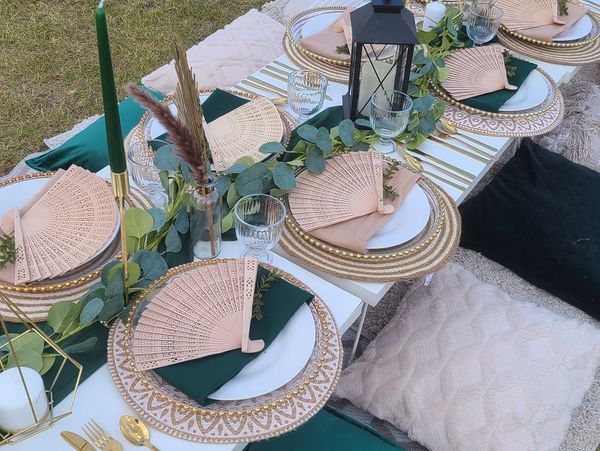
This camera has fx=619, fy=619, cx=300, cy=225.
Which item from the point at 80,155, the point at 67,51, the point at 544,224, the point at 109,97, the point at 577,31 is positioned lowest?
the point at 67,51

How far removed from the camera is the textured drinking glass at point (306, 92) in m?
1.37

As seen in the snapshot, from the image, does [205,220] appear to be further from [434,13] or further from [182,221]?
[434,13]

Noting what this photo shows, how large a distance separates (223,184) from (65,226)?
0.90 feet

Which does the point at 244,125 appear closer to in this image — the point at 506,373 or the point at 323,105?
the point at 323,105

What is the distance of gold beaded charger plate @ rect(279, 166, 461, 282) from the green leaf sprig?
44 cm

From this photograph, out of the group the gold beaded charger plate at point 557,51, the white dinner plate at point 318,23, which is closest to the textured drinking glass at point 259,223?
the white dinner plate at point 318,23

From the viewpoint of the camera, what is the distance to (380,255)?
109cm

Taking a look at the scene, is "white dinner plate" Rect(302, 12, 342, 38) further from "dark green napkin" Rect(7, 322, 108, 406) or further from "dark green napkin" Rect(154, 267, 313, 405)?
"dark green napkin" Rect(7, 322, 108, 406)

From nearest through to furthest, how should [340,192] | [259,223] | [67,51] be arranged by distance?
[259,223]
[340,192]
[67,51]

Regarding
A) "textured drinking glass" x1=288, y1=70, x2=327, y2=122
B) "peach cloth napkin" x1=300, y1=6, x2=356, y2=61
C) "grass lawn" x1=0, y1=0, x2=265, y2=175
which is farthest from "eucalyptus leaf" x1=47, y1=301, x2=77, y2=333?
"grass lawn" x1=0, y1=0, x2=265, y2=175

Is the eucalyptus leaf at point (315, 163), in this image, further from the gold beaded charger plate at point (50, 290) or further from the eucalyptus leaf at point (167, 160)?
the gold beaded charger plate at point (50, 290)

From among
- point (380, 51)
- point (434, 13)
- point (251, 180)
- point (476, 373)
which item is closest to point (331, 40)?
point (380, 51)

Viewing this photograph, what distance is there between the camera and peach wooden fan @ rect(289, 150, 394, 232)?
1.14 meters

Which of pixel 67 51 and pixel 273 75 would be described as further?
pixel 67 51
